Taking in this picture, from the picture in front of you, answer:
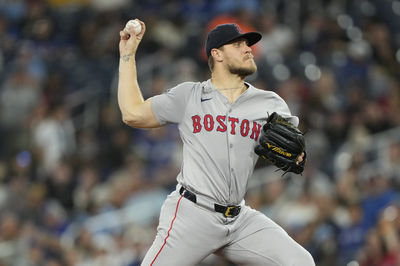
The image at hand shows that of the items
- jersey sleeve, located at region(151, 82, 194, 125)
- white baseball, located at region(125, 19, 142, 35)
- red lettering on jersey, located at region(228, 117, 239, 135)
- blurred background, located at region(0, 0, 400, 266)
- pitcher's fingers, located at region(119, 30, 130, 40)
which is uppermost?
white baseball, located at region(125, 19, 142, 35)

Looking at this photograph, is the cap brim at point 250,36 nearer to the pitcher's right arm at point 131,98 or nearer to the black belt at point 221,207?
the pitcher's right arm at point 131,98

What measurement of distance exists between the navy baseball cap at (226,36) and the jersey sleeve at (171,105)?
0.35 metres

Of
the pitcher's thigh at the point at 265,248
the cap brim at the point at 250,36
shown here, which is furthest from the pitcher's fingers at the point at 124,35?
the pitcher's thigh at the point at 265,248

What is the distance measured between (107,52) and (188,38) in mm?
1359

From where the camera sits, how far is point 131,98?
180 inches

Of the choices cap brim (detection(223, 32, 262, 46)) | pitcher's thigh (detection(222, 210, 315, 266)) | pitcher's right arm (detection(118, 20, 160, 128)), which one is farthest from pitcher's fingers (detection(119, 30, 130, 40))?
pitcher's thigh (detection(222, 210, 315, 266))

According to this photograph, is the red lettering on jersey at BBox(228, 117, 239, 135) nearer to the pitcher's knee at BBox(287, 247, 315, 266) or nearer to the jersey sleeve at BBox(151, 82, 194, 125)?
the jersey sleeve at BBox(151, 82, 194, 125)

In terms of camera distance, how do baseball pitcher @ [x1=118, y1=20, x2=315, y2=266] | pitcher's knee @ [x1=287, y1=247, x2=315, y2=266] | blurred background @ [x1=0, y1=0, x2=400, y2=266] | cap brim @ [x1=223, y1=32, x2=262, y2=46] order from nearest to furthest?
pitcher's knee @ [x1=287, y1=247, x2=315, y2=266] < baseball pitcher @ [x1=118, y1=20, x2=315, y2=266] < cap brim @ [x1=223, y1=32, x2=262, y2=46] < blurred background @ [x1=0, y1=0, x2=400, y2=266]

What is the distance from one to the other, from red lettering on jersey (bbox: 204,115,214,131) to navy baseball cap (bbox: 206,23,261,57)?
1.47 ft

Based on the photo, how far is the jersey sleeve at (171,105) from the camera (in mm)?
4551

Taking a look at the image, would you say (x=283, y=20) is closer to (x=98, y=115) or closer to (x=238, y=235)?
(x=98, y=115)

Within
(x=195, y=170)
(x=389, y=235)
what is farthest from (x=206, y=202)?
(x=389, y=235)

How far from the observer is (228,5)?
495 inches

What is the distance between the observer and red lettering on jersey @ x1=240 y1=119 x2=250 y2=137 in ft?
15.0
